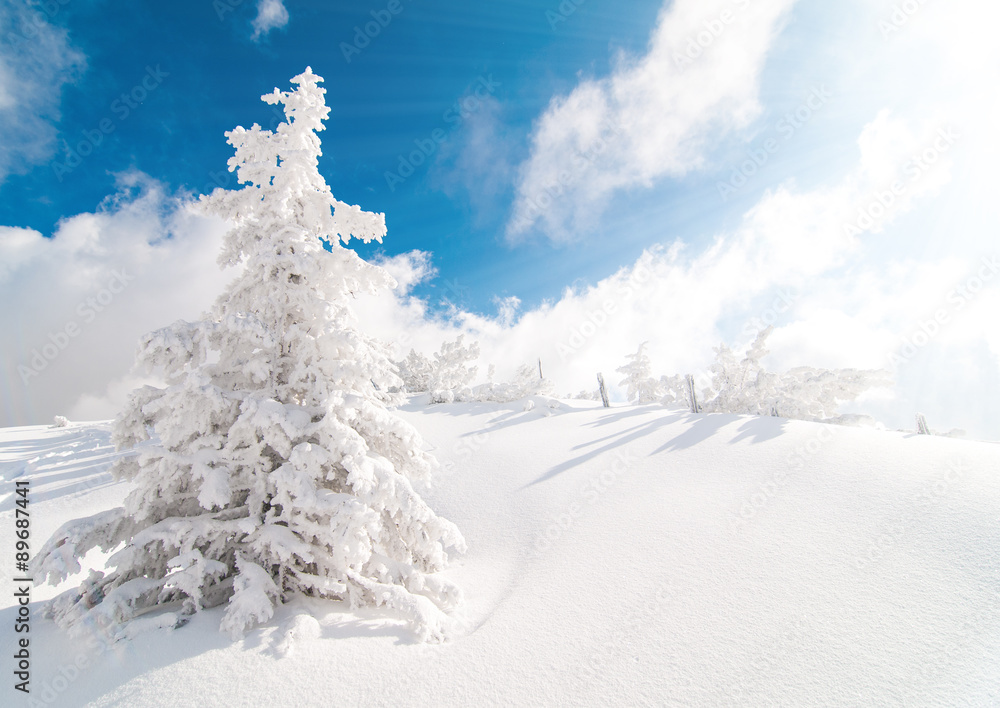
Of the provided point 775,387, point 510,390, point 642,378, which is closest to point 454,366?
point 510,390

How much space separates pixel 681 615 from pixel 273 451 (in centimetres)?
691

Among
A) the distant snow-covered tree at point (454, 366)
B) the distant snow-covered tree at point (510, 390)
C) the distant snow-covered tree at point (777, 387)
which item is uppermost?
the distant snow-covered tree at point (454, 366)

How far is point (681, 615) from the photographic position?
209 inches

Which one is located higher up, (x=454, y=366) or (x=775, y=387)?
(x=454, y=366)

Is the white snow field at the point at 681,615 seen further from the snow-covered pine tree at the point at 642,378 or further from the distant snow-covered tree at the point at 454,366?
the distant snow-covered tree at the point at 454,366

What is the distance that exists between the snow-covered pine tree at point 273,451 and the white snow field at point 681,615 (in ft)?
1.84

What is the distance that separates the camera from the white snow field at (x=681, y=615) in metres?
4.14

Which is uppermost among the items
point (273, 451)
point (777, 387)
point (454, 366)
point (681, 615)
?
point (454, 366)

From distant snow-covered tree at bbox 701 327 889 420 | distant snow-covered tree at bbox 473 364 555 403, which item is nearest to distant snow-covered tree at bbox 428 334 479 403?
distant snow-covered tree at bbox 473 364 555 403

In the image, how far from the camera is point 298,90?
25.9 feet

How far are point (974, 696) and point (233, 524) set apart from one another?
879cm

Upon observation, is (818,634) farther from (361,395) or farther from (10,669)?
(10,669)

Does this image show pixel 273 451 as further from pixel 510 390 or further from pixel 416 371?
pixel 416 371

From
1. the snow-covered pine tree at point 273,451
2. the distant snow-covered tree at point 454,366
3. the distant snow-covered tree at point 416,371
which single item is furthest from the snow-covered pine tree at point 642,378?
the snow-covered pine tree at point 273,451
